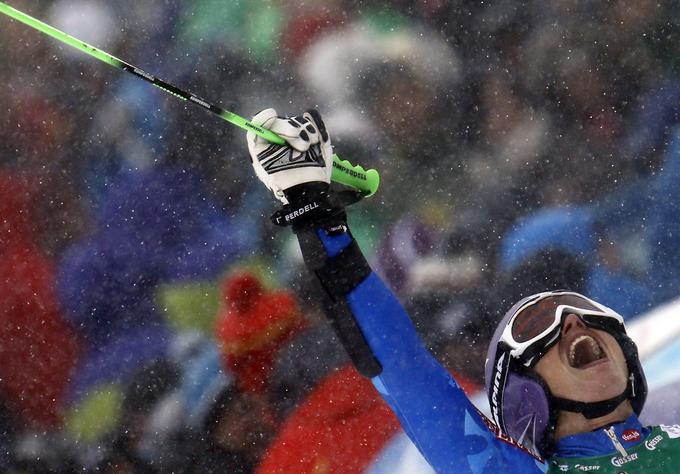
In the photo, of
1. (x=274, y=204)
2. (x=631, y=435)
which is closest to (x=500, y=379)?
(x=631, y=435)

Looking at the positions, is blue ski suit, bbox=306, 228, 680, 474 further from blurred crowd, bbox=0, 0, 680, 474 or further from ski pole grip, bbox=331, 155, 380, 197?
blurred crowd, bbox=0, 0, 680, 474

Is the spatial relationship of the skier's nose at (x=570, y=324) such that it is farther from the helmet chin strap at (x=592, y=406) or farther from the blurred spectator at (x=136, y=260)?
the blurred spectator at (x=136, y=260)

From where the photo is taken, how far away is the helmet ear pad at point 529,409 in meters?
2.22

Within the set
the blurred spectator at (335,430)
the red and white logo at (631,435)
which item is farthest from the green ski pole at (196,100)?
the blurred spectator at (335,430)

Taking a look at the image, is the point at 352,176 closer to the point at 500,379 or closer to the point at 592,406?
the point at 500,379

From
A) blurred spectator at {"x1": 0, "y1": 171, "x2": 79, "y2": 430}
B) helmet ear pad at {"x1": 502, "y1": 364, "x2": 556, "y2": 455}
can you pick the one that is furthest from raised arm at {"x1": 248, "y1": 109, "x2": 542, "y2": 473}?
blurred spectator at {"x1": 0, "y1": 171, "x2": 79, "y2": 430}

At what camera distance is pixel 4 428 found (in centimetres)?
387

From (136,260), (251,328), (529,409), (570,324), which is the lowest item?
(529,409)

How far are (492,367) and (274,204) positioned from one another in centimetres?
190

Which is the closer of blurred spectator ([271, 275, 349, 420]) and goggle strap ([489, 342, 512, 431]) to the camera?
goggle strap ([489, 342, 512, 431])

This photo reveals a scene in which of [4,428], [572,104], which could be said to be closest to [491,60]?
[572,104]

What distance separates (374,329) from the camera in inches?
78.9

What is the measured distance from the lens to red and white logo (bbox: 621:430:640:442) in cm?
215

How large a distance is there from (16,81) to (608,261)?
324cm
